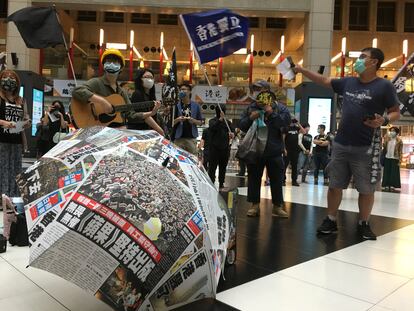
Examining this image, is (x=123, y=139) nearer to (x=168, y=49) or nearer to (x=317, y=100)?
(x=317, y=100)

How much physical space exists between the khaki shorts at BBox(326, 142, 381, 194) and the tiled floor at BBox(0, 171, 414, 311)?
1.70ft

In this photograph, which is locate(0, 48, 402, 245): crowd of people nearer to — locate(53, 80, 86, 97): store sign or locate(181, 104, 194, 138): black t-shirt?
locate(181, 104, 194, 138): black t-shirt

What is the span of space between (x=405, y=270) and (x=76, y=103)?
2.70 meters

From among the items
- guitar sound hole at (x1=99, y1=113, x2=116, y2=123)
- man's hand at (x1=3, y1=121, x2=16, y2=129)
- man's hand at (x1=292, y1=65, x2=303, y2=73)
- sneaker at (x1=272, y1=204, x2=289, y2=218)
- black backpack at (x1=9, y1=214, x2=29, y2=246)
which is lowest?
sneaker at (x1=272, y1=204, x2=289, y2=218)

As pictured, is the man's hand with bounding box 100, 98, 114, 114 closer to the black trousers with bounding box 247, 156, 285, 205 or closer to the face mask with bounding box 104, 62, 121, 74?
the face mask with bounding box 104, 62, 121, 74

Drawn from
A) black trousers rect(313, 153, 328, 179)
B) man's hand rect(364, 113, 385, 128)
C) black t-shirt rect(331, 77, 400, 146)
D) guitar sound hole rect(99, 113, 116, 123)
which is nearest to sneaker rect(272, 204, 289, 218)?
black t-shirt rect(331, 77, 400, 146)

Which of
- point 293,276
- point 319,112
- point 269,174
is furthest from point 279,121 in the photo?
point 319,112

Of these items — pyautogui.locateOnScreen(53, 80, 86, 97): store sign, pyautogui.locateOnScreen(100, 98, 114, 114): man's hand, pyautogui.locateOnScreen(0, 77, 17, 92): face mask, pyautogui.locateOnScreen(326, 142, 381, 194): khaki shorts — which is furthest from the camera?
pyautogui.locateOnScreen(53, 80, 86, 97): store sign

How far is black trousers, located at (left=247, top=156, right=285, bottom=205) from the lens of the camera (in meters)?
4.68

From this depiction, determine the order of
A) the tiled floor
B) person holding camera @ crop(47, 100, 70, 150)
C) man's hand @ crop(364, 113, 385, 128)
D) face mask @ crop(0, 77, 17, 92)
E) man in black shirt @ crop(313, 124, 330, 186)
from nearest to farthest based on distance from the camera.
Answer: the tiled floor → man's hand @ crop(364, 113, 385, 128) → face mask @ crop(0, 77, 17, 92) → person holding camera @ crop(47, 100, 70, 150) → man in black shirt @ crop(313, 124, 330, 186)

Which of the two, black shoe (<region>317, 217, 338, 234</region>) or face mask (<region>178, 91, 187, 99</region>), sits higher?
face mask (<region>178, 91, 187, 99</region>)

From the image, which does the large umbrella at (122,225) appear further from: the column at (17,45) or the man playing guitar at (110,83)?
the column at (17,45)

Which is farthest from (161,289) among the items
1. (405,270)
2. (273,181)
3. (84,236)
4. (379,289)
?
(273,181)

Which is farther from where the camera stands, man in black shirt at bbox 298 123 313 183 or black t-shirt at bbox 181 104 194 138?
man in black shirt at bbox 298 123 313 183
